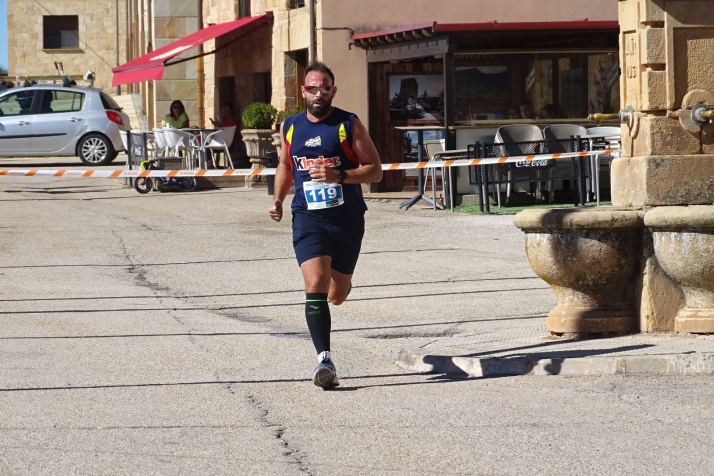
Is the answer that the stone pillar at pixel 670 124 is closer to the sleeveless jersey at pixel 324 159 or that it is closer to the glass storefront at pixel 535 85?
the sleeveless jersey at pixel 324 159

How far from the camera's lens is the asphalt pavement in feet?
16.9

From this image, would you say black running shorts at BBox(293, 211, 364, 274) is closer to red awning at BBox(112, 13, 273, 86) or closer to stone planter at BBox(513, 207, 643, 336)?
stone planter at BBox(513, 207, 643, 336)

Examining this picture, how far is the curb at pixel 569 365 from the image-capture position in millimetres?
6805

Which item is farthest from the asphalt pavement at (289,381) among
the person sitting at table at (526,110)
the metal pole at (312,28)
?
the metal pole at (312,28)

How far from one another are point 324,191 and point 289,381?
106 centimetres

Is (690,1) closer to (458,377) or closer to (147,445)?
(458,377)

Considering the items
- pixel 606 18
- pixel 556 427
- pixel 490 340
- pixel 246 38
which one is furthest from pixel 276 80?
pixel 556 427

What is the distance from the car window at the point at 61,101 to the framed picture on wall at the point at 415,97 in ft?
23.1

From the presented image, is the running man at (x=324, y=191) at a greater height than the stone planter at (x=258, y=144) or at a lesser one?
lesser

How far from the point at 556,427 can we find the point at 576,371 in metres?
1.39

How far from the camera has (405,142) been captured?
72.2 feet

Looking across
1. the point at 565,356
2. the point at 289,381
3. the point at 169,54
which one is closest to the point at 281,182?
the point at 289,381

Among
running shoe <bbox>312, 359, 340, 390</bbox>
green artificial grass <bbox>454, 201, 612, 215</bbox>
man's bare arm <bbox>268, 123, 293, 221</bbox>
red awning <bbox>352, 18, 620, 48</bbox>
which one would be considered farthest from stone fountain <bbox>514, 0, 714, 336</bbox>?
red awning <bbox>352, 18, 620, 48</bbox>

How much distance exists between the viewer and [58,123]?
25.0m
